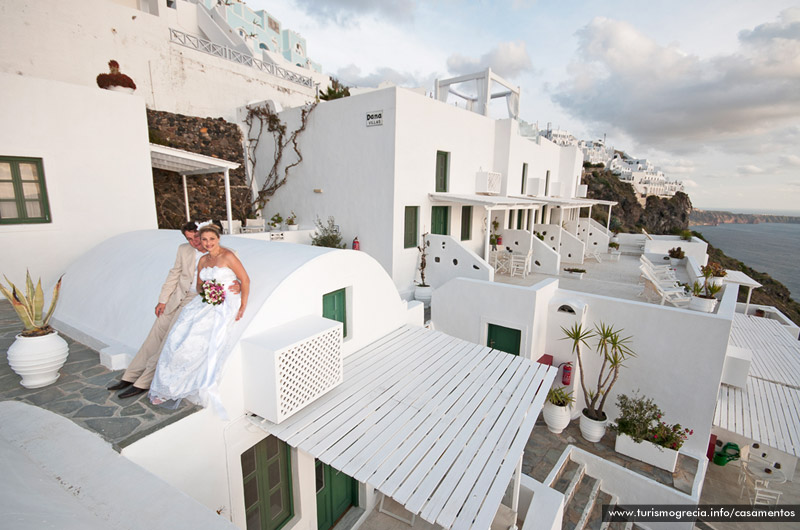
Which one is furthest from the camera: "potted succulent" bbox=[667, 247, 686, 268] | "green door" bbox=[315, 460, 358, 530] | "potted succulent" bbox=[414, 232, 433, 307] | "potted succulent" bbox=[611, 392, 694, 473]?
"potted succulent" bbox=[667, 247, 686, 268]

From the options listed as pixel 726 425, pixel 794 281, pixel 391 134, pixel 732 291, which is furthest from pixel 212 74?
pixel 794 281

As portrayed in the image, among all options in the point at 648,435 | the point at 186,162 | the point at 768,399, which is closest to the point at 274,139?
the point at 186,162

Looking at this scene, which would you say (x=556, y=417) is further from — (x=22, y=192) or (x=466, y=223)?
(x=22, y=192)

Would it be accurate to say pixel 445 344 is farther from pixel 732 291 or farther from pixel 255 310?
pixel 732 291

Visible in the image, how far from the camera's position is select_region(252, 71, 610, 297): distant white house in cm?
1049

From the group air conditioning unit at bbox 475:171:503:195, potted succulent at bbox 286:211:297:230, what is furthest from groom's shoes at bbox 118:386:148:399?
air conditioning unit at bbox 475:171:503:195

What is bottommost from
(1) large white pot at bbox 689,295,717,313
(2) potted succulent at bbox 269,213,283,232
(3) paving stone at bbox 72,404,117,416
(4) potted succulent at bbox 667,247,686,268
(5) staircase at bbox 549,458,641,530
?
(5) staircase at bbox 549,458,641,530

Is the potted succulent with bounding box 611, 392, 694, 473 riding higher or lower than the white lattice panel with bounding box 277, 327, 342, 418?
lower

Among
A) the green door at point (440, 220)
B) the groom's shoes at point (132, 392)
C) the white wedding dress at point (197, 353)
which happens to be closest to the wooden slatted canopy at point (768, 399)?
the green door at point (440, 220)

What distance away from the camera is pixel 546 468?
22.4ft

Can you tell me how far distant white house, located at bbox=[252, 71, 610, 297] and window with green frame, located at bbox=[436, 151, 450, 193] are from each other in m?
0.03

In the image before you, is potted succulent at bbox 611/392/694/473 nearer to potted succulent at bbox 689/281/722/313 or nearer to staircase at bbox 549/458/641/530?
staircase at bbox 549/458/641/530

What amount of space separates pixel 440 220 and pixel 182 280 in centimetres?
945

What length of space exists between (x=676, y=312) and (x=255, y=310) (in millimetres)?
7863
